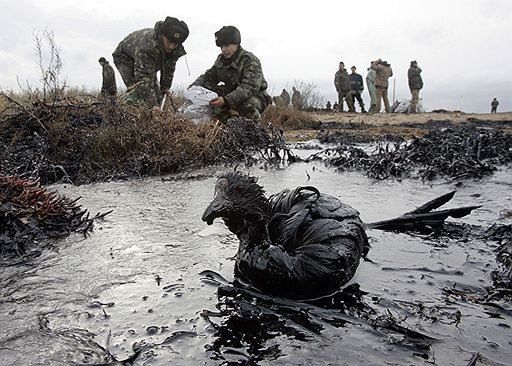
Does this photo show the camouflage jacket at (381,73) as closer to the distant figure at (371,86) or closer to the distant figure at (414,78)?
the distant figure at (371,86)

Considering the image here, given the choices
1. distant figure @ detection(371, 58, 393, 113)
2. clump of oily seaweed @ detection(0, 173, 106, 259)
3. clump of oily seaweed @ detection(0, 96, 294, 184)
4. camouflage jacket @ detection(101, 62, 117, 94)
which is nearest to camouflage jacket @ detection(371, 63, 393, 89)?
distant figure @ detection(371, 58, 393, 113)

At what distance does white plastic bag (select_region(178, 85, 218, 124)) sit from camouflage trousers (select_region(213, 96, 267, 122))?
1.03 ft

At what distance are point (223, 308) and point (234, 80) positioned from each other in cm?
669

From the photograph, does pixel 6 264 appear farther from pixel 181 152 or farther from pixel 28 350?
pixel 181 152

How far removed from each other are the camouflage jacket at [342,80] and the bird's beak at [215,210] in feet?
63.5

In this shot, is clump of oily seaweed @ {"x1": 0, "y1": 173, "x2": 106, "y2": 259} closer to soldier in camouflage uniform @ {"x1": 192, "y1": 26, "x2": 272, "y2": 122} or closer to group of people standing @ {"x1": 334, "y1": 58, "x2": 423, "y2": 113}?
soldier in camouflage uniform @ {"x1": 192, "y1": 26, "x2": 272, "y2": 122}

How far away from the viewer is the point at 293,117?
15438mm

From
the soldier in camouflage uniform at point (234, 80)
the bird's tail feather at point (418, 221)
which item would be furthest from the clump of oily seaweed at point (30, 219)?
the soldier in camouflage uniform at point (234, 80)

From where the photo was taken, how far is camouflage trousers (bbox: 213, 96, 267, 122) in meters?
8.38

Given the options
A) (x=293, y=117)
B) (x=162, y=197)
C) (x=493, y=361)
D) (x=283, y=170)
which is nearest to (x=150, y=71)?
(x=283, y=170)

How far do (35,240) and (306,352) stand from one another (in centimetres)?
223

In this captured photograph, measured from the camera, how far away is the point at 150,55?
311 inches

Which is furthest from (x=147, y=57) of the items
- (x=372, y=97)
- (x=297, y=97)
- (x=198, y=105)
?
(x=297, y=97)

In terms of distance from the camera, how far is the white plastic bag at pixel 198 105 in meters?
8.00
